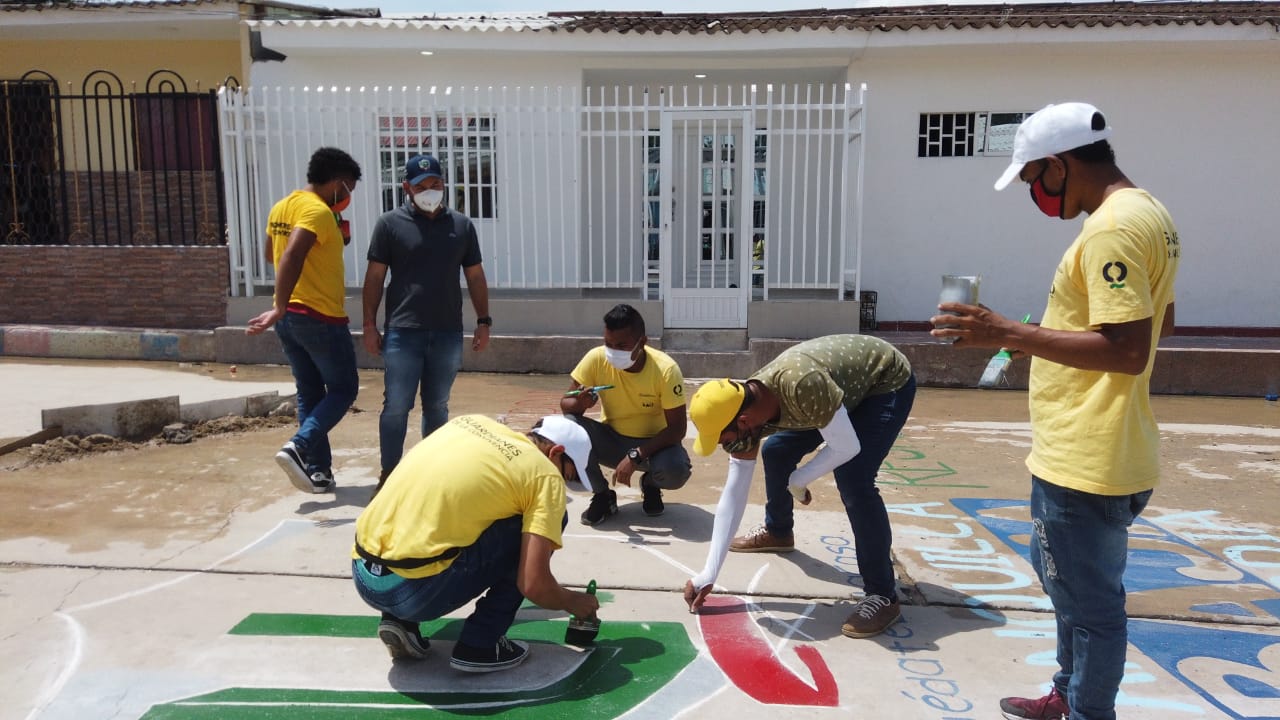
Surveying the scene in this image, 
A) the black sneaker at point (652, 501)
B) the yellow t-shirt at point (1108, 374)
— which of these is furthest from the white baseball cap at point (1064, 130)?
the black sneaker at point (652, 501)

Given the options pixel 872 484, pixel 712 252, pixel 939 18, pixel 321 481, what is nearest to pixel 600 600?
pixel 872 484

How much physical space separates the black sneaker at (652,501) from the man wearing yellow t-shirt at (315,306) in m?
1.59

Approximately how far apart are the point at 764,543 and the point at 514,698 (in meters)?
1.62

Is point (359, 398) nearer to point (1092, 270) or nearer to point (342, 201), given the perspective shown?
point (342, 201)

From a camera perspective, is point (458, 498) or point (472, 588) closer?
point (458, 498)

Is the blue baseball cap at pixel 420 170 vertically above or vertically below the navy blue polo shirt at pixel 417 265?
above

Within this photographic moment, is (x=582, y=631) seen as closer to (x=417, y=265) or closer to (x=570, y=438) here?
(x=570, y=438)

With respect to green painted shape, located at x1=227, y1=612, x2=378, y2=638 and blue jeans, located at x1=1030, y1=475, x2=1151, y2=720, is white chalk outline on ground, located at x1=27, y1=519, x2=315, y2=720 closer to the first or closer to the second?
→ green painted shape, located at x1=227, y1=612, x2=378, y2=638

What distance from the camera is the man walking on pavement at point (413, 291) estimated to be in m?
4.82

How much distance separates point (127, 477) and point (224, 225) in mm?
6640

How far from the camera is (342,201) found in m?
5.10

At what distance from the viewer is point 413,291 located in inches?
190

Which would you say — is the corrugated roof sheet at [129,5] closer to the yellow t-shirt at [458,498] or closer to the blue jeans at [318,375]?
the blue jeans at [318,375]

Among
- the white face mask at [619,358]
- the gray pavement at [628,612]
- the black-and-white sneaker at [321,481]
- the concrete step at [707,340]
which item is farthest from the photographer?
the concrete step at [707,340]
